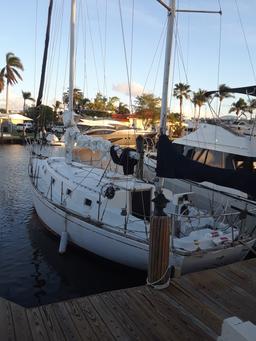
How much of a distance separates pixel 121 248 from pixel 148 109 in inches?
2046

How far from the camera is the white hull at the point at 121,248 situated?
7.77 meters

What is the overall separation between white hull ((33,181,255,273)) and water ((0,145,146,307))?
500 mm

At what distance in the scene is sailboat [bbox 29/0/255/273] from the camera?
797cm

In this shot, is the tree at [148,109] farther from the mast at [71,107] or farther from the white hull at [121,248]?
the white hull at [121,248]

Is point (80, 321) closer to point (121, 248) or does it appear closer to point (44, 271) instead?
point (121, 248)

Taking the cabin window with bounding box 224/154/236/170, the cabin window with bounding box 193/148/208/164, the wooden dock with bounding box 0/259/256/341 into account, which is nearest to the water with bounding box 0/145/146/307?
the wooden dock with bounding box 0/259/256/341

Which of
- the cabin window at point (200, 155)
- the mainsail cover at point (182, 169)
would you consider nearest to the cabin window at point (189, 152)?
the cabin window at point (200, 155)

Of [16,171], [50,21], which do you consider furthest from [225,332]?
[16,171]

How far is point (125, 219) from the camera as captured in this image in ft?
28.6

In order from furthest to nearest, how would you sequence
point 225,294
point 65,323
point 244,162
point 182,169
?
1. point 244,162
2. point 182,169
3. point 225,294
4. point 65,323

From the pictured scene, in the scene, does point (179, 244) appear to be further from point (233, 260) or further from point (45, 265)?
point (45, 265)

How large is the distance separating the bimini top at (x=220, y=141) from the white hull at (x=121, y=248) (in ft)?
15.9

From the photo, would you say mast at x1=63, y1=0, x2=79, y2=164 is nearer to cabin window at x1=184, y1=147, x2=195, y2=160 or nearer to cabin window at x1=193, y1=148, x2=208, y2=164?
cabin window at x1=184, y1=147, x2=195, y2=160

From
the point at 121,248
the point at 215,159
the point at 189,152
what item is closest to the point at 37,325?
the point at 121,248
